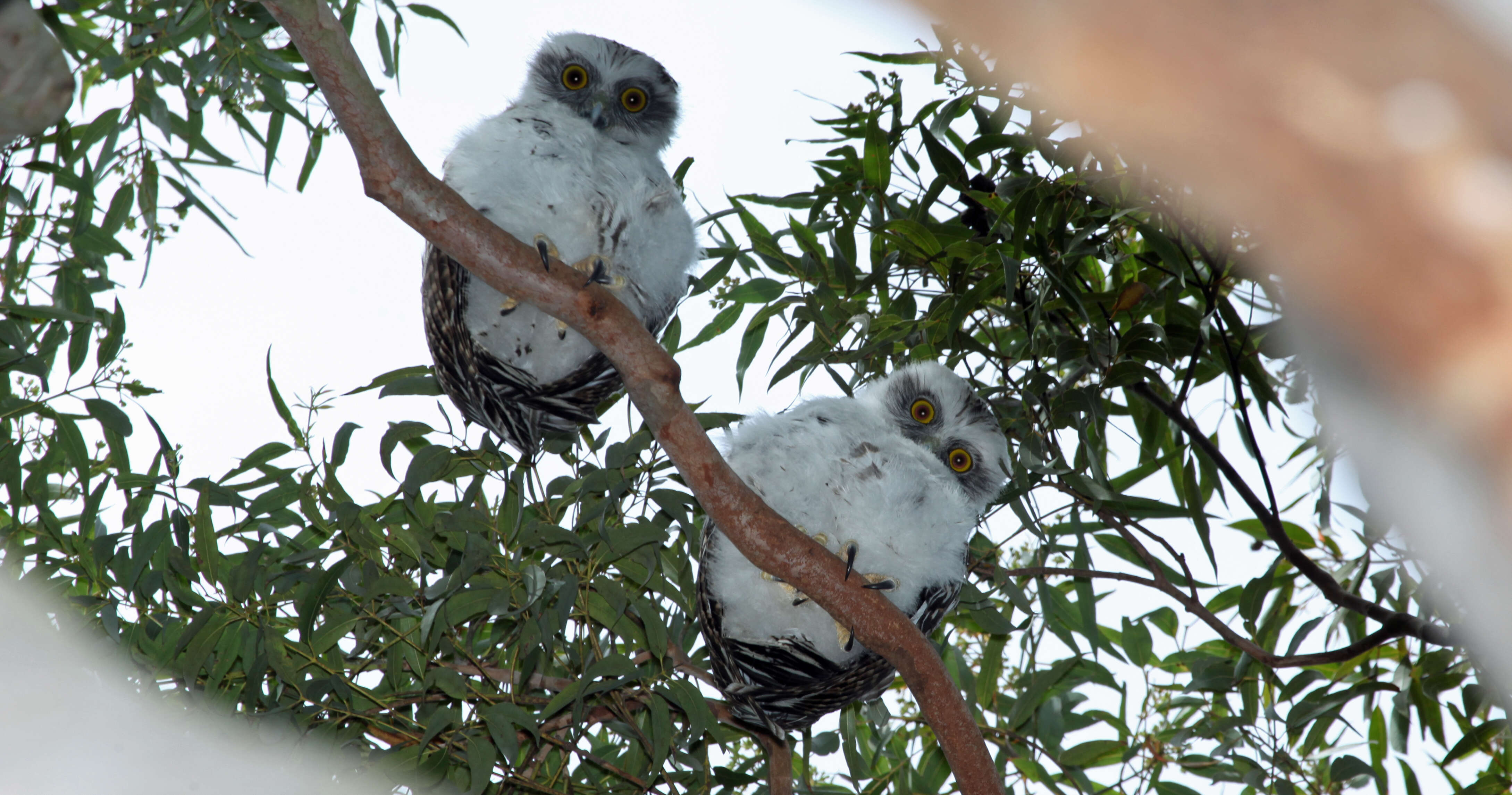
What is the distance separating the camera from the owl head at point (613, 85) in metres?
1.43

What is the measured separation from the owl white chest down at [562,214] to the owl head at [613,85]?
6cm

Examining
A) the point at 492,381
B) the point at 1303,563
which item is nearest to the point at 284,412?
the point at 492,381

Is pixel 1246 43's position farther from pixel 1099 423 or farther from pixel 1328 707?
pixel 1328 707

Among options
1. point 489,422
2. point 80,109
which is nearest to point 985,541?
point 489,422

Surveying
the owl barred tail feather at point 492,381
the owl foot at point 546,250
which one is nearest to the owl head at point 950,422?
the owl barred tail feather at point 492,381

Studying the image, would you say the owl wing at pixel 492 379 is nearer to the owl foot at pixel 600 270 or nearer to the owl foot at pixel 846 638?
the owl foot at pixel 600 270

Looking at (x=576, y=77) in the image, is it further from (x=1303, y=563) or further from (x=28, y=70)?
(x=1303, y=563)

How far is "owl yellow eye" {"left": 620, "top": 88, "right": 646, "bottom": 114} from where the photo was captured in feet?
4.72

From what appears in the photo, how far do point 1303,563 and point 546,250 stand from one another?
121 centimetres

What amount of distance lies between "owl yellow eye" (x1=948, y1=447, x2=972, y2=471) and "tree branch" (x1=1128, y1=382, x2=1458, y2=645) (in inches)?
13.7

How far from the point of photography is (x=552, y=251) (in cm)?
127

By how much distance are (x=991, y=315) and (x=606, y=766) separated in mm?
909

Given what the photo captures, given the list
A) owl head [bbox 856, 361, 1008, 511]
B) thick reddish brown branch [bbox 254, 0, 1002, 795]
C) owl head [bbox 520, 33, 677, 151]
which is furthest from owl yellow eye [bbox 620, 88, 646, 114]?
owl head [bbox 856, 361, 1008, 511]

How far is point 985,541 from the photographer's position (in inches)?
71.4
